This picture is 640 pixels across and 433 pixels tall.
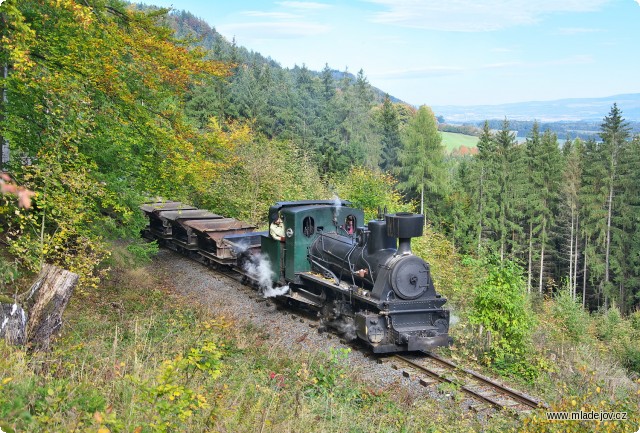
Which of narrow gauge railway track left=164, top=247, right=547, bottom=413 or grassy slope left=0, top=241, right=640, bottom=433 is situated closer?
grassy slope left=0, top=241, right=640, bottom=433

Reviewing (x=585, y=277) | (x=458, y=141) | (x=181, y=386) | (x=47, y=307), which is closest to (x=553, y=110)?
(x=458, y=141)

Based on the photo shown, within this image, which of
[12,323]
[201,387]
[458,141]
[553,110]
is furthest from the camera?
[553,110]

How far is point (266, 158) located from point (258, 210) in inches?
106

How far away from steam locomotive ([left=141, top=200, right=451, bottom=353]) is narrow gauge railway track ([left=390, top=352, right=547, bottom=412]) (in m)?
0.36

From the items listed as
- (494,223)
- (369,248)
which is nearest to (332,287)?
(369,248)

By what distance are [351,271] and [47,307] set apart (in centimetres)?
689

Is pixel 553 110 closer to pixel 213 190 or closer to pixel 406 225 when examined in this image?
pixel 213 190

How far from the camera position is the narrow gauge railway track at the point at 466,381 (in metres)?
9.23

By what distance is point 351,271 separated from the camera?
1270 centimetres

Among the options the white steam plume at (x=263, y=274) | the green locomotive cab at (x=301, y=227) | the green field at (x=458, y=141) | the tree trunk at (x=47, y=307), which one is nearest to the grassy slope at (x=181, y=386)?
the tree trunk at (x=47, y=307)

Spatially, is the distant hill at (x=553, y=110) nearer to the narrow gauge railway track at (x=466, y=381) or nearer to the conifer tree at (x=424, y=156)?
the conifer tree at (x=424, y=156)

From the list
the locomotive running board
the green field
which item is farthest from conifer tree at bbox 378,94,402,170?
the green field

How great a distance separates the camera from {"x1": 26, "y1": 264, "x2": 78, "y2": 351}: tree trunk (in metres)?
7.23

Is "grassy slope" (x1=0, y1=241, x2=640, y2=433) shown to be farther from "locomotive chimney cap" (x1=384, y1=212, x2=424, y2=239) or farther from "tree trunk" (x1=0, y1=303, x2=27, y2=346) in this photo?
"locomotive chimney cap" (x1=384, y1=212, x2=424, y2=239)
